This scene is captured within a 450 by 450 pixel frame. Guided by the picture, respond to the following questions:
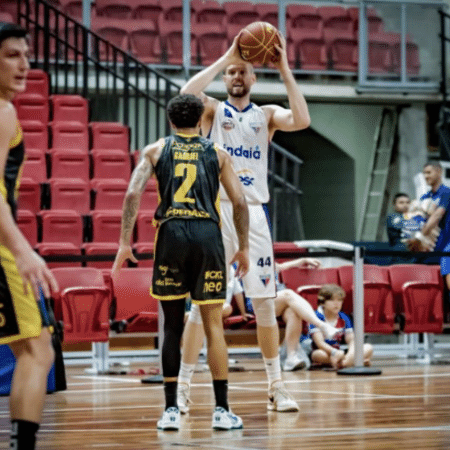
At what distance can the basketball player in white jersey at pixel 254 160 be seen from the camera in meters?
6.02

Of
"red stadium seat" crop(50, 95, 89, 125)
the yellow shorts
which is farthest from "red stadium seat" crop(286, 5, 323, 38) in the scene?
the yellow shorts

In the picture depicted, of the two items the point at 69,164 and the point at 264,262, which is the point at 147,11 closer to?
the point at 69,164

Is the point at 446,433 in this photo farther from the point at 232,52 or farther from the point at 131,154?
the point at 131,154

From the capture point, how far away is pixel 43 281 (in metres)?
3.14

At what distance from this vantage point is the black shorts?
5195 millimetres

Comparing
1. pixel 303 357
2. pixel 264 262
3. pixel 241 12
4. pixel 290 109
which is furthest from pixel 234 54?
pixel 241 12

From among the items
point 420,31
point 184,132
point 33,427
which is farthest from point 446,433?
point 420,31

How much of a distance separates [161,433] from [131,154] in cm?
795

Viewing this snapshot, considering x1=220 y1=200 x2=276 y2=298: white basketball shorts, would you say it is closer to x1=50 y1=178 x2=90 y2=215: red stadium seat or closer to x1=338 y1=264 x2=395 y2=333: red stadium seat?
x1=338 y1=264 x2=395 y2=333: red stadium seat

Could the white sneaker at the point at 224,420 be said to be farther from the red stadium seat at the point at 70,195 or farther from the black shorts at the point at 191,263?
the red stadium seat at the point at 70,195

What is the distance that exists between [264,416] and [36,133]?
7578 millimetres

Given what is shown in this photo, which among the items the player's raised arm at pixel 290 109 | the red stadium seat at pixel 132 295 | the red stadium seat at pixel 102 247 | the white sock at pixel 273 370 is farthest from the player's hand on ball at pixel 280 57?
the red stadium seat at pixel 102 247

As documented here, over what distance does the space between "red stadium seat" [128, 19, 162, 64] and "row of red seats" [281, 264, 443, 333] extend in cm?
561

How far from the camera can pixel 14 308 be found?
340 centimetres
